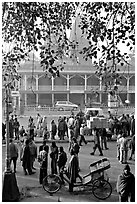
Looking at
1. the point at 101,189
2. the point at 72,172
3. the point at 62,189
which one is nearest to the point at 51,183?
the point at 62,189

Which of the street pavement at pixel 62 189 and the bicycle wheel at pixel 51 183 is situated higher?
the bicycle wheel at pixel 51 183

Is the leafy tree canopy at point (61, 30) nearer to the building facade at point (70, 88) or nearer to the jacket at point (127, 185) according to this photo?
the jacket at point (127, 185)

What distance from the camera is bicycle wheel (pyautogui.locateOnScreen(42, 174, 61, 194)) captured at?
6.31 meters

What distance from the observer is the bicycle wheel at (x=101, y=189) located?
601 centimetres

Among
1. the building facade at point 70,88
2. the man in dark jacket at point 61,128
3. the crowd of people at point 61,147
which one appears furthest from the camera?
the building facade at point 70,88

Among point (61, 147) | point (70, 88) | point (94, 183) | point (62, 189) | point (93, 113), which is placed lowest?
point (62, 189)

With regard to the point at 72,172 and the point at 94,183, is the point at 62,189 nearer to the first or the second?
the point at 72,172

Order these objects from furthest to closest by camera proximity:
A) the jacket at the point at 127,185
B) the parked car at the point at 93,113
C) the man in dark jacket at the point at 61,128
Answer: the parked car at the point at 93,113
the man in dark jacket at the point at 61,128
the jacket at the point at 127,185

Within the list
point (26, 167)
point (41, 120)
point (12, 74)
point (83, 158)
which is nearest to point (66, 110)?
point (41, 120)

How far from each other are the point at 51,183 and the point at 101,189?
1026 millimetres

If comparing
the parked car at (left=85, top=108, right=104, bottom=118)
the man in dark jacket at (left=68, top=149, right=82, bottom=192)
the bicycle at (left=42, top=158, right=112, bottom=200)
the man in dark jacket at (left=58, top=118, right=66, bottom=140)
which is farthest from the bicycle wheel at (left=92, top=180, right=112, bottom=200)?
the parked car at (left=85, top=108, right=104, bottom=118)

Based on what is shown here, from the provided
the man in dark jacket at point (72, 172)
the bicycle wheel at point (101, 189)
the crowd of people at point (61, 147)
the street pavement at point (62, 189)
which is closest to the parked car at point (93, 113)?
the crowd of people at point (61, 147)

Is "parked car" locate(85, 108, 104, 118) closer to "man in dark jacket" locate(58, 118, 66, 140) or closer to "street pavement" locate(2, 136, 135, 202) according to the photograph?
"man in dark jacket" locate(58, 118, 66, 140)

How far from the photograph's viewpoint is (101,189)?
6.06 metres
